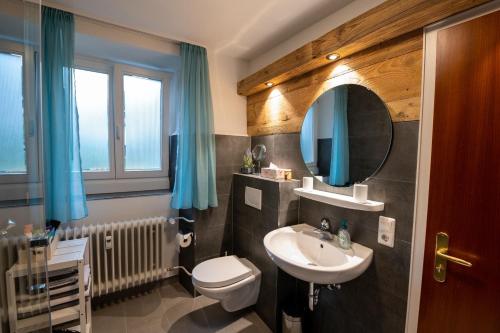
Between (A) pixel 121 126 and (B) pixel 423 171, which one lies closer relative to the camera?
(B) pixel 423 171

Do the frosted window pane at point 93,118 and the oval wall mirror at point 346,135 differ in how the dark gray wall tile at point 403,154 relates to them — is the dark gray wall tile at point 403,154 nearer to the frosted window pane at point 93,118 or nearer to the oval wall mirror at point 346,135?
the oval wall mirror at point 346,135

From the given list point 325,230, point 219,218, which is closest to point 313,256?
point 325,230

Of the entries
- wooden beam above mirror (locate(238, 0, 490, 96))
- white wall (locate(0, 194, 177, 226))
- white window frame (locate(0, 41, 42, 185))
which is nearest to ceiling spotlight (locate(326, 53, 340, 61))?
wooden beam above mirror (locate(238, 0, 490, 96))

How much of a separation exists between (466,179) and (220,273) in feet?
5.33

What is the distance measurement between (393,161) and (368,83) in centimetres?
50

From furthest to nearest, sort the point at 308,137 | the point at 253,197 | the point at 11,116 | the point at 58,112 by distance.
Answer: the point at 253,197, the point at 308,137, the point at 58,112, the point at 11,116

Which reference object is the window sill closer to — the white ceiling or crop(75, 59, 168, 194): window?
crop(75, 59, 168, 194): window

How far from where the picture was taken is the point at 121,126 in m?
2.27

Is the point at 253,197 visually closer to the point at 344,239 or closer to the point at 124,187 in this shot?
the point at 344,239

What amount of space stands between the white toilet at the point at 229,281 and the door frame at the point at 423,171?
1.07 m

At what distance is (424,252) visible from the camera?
1.12 metres

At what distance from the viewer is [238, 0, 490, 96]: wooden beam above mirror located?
1.00 meters

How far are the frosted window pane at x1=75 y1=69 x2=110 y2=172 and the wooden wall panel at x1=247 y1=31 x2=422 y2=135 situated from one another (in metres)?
1.63

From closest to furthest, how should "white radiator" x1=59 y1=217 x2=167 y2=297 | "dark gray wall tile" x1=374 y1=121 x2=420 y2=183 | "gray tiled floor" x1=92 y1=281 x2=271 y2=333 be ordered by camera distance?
"dark gray wall tile" x1=374 y1=121 x2=420 y2=183
"gray tiled floor" x1=92 y1=281 x2=271 y2=333
"white radiator" x1=59 y1=217 x2=167 y2=297
